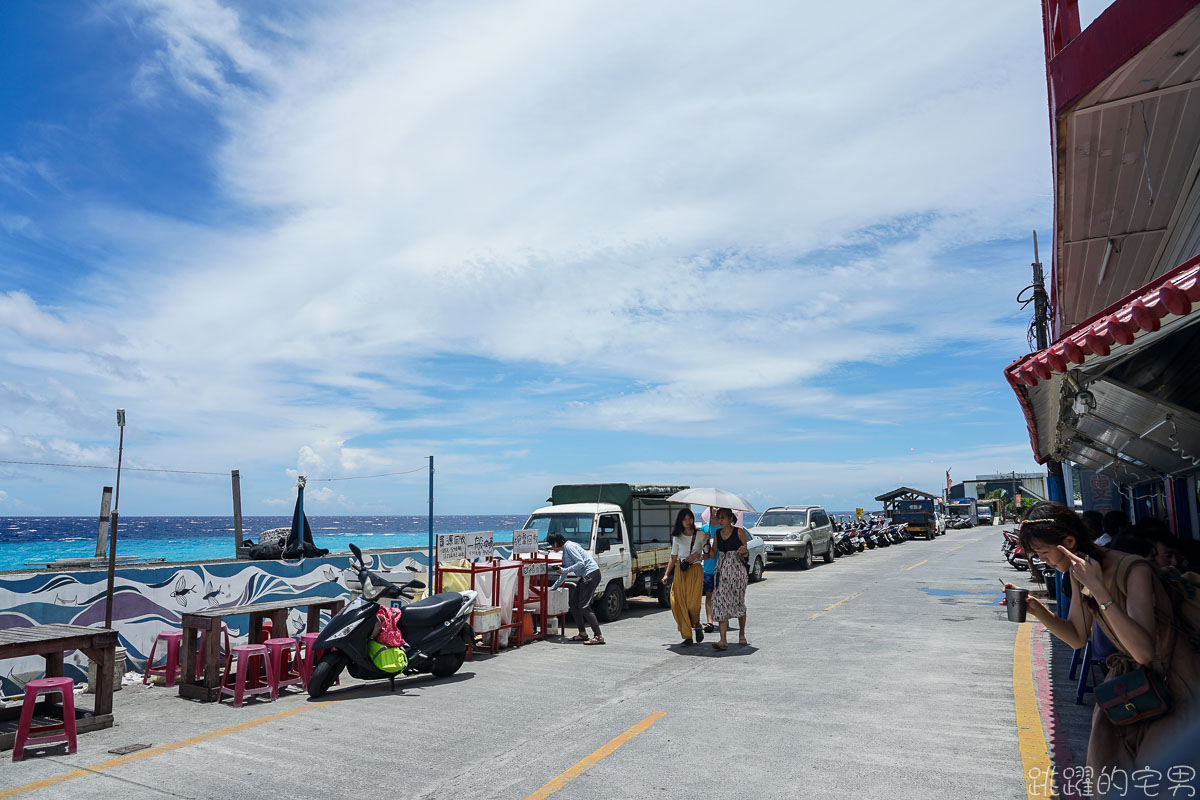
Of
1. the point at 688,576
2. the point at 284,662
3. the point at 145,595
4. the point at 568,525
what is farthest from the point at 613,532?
the point at 145,595

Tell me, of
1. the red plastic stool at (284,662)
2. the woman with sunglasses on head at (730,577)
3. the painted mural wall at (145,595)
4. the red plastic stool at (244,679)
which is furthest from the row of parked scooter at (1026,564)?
the painted mural wall at (145,595)

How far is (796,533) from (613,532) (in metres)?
12.0

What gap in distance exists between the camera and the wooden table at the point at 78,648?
6.37 m

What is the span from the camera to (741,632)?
10109 mm

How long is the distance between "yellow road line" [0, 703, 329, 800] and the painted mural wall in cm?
278

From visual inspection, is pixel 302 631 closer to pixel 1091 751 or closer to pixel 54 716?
pixel 54 716

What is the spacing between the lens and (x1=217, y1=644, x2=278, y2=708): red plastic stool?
7422 mm

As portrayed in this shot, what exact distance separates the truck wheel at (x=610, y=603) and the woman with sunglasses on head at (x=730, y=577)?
314cm

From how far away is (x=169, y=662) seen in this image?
8.41 meters

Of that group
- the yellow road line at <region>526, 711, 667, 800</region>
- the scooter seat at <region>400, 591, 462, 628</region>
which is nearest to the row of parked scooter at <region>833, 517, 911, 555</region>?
the scooter seat at <region>400, 591, 462, 628</region>

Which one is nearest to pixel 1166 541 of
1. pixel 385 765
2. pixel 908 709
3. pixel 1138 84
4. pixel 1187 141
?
pixel 908 709

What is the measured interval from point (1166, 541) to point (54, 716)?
31.5 feet

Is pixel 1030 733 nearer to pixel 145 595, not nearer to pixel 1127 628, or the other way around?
pixel 1127 628

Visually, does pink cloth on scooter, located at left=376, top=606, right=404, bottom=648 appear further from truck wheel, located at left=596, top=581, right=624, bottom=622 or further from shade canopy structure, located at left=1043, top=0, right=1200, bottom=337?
shade canopy structure, located at left=1043, top=0, right=1200, bottom=337
